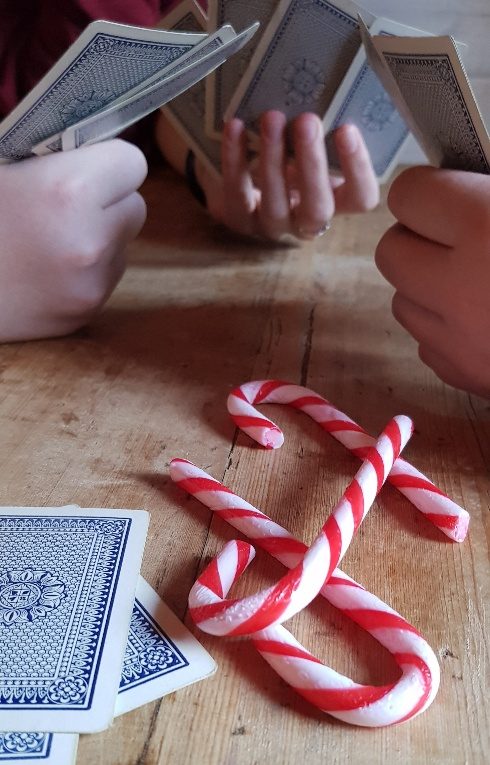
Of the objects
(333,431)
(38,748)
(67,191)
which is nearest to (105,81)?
(67,191)

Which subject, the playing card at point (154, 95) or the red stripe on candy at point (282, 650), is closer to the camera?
the red stripe on candy at point (282, 650)

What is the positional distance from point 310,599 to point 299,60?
37.0 inches

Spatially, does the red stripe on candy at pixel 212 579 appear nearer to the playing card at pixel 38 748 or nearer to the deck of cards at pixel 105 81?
the playing card at pixel 38 748

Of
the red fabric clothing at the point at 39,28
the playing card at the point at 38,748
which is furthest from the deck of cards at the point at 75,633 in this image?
the red fabric clothing at the point at 39,28

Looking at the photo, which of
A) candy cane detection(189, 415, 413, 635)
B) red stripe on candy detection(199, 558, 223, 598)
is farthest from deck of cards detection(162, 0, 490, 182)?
red stripe on candy detection(199, 558, 223, 598)

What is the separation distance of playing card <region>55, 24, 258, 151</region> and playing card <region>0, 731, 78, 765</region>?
27.9 inches

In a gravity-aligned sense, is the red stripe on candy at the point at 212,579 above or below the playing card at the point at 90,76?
below

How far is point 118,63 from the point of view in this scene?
2.81 ft

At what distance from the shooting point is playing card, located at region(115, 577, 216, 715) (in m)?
0.51

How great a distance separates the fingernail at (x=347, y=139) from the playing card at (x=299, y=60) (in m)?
0.05

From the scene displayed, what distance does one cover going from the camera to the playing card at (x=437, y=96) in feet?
2.69

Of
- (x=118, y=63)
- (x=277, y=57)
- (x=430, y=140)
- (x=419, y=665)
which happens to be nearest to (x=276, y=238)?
(x=277, y=57)

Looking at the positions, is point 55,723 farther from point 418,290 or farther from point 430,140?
point 430,140

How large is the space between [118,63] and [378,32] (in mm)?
530
